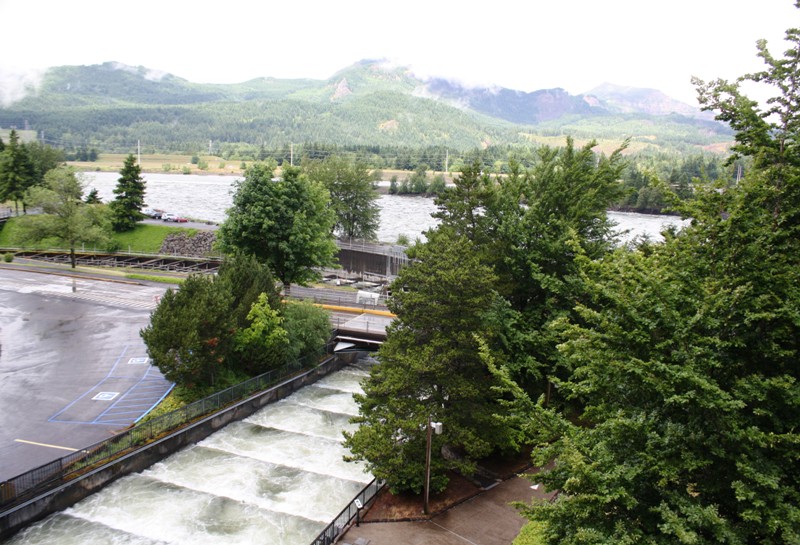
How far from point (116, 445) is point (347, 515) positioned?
10.2 meters

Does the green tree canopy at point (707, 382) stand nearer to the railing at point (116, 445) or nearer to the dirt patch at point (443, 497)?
the dirt patch at point (443, 497)

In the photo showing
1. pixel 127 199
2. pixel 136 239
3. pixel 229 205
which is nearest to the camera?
pixel 136 239

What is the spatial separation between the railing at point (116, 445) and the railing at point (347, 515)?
9985mm

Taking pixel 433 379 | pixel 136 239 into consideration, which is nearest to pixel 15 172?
pixel 136 239

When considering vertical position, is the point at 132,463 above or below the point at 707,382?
below

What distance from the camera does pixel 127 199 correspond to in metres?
70.2

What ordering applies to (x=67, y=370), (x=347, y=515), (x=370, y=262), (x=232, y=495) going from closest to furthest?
1. (x=347, y=515)
2. (x=232, y=495)
3. (x=67, y=370)
4. (x=370, y=262)

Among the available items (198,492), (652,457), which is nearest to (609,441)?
(652,457)

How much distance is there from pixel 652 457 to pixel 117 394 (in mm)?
25183

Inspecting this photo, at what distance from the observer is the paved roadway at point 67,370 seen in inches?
913

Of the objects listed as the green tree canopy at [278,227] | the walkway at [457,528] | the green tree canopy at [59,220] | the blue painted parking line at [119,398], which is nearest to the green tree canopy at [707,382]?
the walkway at [457,528]

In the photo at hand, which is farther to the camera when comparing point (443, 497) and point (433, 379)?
point (443, 497)

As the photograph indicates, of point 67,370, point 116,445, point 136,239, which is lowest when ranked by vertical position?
point 116,445

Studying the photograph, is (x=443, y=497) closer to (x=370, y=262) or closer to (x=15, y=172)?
(x=370, y=262)
